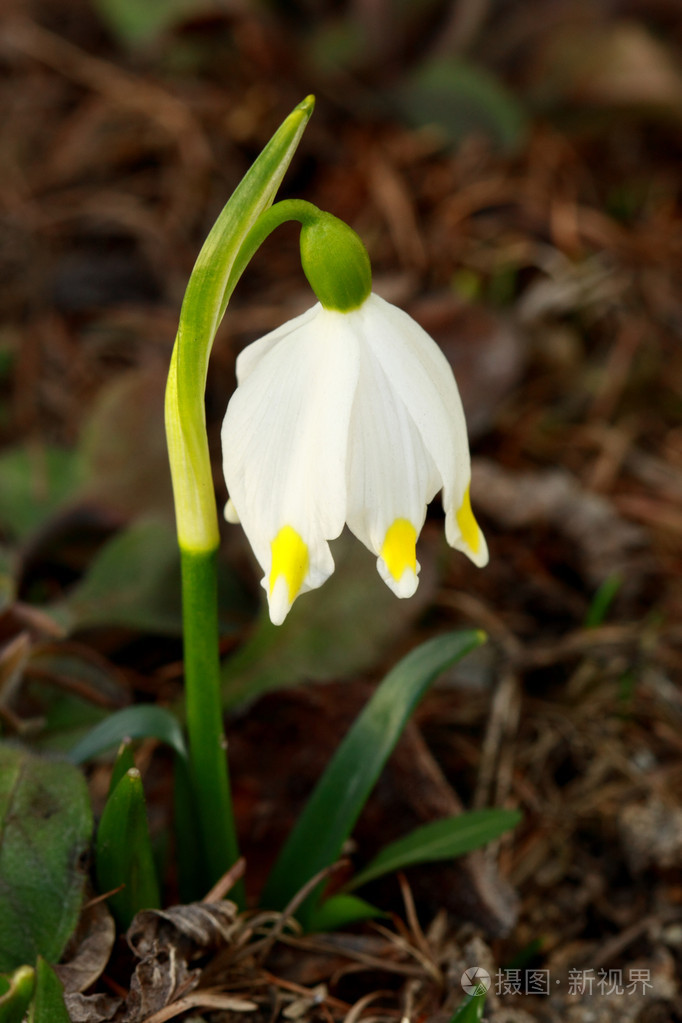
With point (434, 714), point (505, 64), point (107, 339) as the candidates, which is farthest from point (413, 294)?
point (434, 714)

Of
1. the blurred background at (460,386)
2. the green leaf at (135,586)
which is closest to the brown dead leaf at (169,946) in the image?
the blurred background at (460,386)

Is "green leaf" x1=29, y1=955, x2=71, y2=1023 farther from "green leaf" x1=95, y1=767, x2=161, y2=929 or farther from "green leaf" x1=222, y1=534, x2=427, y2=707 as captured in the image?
"green leaf" x1=222, y1=534, x2=427, y2=707

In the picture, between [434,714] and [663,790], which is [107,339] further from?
[663,790]

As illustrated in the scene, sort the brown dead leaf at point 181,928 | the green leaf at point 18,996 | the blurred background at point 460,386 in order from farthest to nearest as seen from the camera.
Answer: the blurred background at point 460,386, the brown dead leaf at point 181,928, the green leaf at point 18,996

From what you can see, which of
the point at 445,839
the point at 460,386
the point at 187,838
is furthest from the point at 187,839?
the point at 460,386

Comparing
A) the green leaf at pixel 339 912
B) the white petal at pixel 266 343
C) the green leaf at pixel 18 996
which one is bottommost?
the green leaf at pixel 339 912

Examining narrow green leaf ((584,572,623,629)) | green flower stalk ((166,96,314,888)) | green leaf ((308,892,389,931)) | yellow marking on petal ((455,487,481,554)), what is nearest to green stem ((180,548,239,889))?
green flower stalk ((166,96,314,888))

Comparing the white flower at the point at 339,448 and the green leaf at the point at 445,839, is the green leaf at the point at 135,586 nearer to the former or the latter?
the green leaf at the point at 445,839

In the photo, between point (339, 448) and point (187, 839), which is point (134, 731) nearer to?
point (187, 839)
